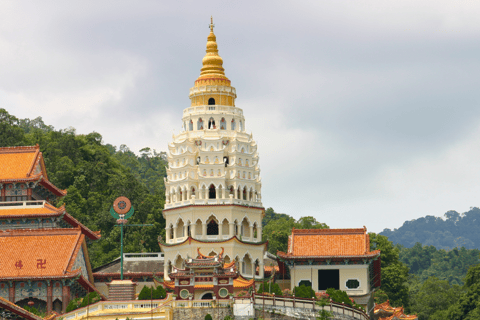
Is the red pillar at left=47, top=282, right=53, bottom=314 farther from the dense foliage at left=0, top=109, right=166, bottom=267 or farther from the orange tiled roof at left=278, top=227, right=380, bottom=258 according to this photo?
the dense foliage at left=0, top=109, right=166, bottom=267

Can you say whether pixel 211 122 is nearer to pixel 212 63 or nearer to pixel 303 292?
pixel 212 63

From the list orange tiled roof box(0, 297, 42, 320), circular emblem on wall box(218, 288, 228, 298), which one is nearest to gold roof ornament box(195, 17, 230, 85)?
circular emblem on wall box(218, 288, 228, 298)

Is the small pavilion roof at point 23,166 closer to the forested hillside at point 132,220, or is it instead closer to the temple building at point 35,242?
the temple building at point 35,242

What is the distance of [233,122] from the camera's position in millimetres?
79000

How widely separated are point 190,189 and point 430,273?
10048 cm

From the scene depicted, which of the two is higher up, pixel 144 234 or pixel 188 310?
pixel 144 234

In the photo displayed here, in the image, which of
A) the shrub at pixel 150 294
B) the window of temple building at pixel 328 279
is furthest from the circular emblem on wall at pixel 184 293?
the window of temple building at pixel 328 279

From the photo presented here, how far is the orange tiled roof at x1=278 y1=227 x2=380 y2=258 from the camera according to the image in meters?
71.2

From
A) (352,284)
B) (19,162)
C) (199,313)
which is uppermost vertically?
(19,162)

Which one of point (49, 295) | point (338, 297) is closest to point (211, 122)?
point (49, 295)

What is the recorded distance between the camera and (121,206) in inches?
2682

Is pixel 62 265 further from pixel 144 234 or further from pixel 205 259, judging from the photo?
pixel 144 234

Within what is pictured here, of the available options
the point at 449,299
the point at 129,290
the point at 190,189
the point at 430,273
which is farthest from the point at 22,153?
the point at 430,273

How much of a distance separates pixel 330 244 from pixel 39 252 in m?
21.3
